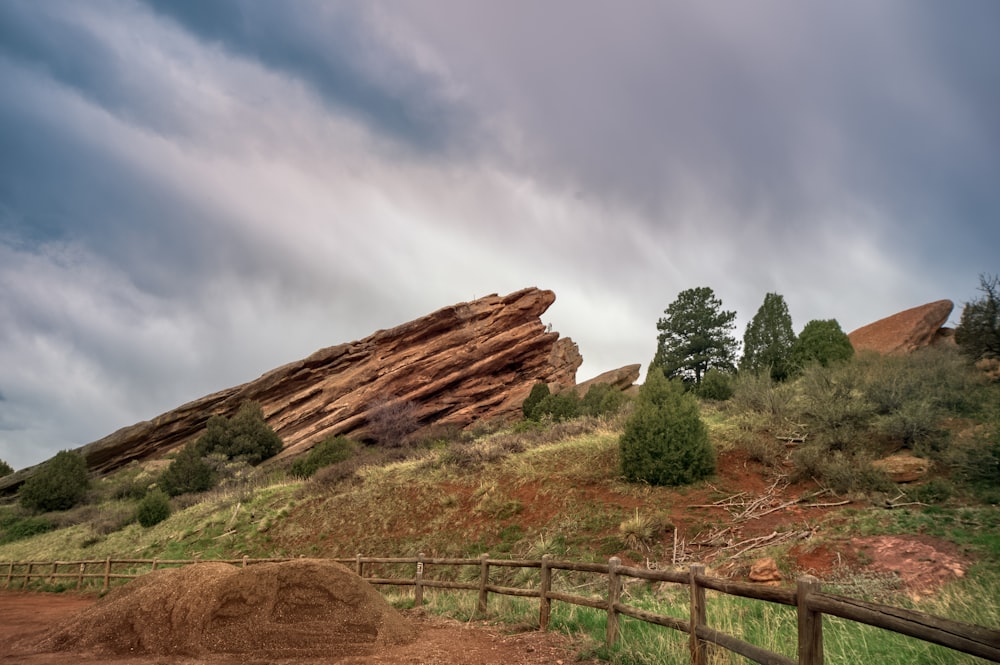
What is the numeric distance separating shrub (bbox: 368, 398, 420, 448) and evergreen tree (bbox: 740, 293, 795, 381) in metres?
23.0

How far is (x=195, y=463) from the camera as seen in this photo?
34.5 metres

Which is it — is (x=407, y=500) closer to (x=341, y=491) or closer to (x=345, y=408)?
(x=341, y=491)

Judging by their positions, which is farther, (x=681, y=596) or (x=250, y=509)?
(x=250, y=509)

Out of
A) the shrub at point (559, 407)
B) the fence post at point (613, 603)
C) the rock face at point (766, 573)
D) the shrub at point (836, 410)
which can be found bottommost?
the rock face at point (766, 573)

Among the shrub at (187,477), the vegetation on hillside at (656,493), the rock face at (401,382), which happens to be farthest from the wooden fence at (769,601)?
the rock face at (401,382)

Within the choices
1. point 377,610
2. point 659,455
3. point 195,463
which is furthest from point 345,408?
point 377,610

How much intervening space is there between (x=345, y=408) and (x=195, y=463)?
1099 centimetres

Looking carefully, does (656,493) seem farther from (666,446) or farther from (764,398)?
(764,398)

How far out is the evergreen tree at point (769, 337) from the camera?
38.8m

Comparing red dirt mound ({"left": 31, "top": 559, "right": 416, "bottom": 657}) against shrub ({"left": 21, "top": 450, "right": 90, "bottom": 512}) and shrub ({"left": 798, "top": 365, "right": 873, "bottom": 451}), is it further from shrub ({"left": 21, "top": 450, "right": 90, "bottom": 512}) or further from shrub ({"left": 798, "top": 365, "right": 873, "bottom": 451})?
shrub ({"left": 21, "top": 450, "right": 90, "bottom": 512})

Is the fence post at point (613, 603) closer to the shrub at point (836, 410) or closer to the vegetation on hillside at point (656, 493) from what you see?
the vegetation on hillside at point (656, 493)

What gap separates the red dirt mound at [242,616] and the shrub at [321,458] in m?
21.9

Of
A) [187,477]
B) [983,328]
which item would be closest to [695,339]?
[983,328]

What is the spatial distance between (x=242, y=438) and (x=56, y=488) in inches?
407
